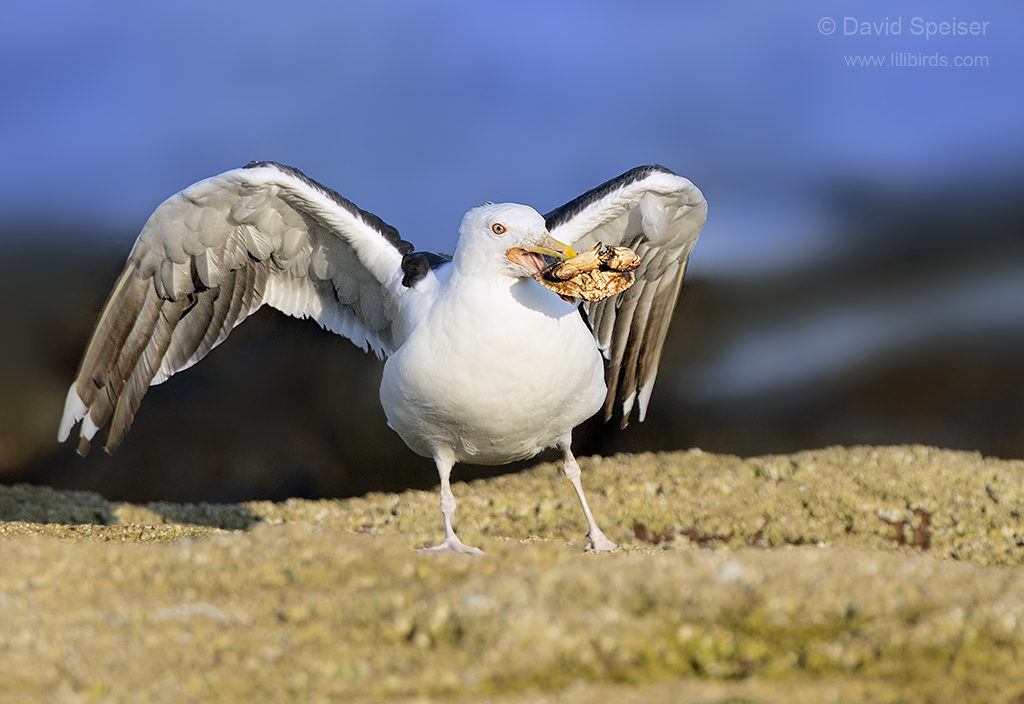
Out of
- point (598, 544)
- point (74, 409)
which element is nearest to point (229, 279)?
point (74, 409)

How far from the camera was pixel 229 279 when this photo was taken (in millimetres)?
7078

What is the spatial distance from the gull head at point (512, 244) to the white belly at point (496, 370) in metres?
0.14

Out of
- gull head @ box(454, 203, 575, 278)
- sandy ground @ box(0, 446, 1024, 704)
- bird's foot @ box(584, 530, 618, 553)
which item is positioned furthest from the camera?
bird's foot @ box(584, 530, 618, 553)

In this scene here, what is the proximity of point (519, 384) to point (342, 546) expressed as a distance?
76.5 inches

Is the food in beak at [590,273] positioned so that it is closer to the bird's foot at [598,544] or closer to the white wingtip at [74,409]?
the bird's foot at [598,544]

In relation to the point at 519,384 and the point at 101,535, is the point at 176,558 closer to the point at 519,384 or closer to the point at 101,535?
the point at 519,384

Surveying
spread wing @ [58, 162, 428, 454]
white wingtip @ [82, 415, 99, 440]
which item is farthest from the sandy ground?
white wingtip @ [82, 415, 99, 440]

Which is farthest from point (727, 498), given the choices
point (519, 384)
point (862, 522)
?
point (519, 384)

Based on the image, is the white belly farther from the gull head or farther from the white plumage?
the gull head

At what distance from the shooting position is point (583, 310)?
8281 mm

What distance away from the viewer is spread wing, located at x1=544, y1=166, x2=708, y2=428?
6.49 metres

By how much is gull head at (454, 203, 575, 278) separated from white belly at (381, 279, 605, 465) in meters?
0.14

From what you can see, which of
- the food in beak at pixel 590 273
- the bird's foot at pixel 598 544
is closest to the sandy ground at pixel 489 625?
the food in beak at pixel 590 273

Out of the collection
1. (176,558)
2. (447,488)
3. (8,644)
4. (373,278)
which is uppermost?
(373,278)
